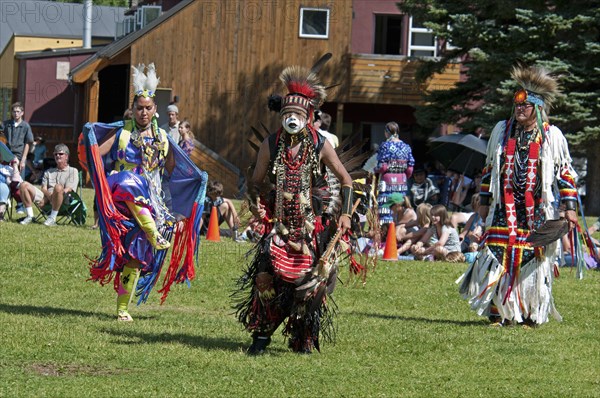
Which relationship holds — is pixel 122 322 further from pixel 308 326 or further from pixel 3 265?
pixel 3 265

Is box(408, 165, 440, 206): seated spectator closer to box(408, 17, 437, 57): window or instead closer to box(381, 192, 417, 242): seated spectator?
box(381, 192, 417, 242): seated spectator

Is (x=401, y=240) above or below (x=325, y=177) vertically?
below

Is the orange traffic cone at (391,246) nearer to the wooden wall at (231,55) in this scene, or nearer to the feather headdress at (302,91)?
the feather headdress at (302,91)

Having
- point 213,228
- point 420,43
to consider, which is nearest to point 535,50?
point 420,43

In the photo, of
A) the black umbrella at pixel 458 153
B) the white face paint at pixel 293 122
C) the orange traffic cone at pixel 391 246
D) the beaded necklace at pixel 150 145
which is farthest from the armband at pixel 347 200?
the black umbrella at pixel 458 153

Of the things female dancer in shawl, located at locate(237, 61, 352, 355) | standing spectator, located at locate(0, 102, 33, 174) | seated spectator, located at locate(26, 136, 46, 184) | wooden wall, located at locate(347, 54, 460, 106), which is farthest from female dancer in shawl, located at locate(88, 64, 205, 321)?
wooden wall, located at locate(347, 54, 460, 106)

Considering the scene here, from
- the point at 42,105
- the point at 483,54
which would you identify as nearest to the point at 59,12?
the point at 42,105

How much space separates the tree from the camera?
24.1 metres

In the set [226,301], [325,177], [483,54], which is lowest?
[226,301]

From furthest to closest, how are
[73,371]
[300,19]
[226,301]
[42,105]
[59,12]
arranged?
[59,12] → [42,105] → [300,19] → [226,301] → [73,371]

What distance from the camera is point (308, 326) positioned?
812 cm

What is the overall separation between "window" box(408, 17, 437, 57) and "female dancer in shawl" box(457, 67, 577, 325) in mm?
24553

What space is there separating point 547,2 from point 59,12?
89.7 feet

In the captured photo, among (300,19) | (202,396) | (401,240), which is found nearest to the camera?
(202,396)
